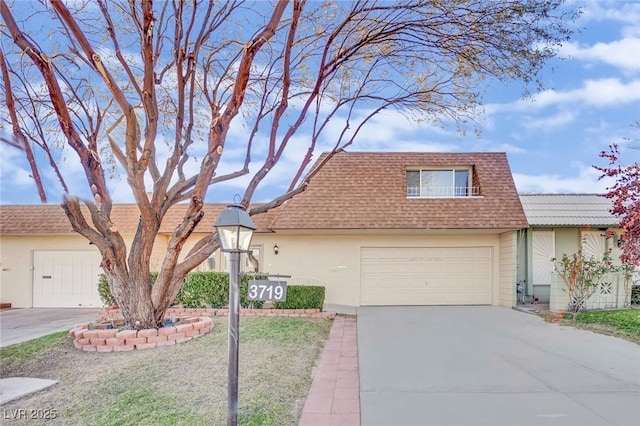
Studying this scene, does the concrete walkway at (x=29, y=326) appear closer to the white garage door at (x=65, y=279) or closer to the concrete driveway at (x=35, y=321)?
the concrete driveway at (x=35, y=321)

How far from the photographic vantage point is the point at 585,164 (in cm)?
1082

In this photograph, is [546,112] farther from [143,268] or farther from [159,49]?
[143,268]

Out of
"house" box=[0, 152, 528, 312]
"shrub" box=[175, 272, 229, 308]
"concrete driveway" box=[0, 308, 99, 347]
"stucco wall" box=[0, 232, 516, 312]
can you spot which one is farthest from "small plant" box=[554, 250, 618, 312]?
"concrete driveway" box=[0, 308, 99, 347]

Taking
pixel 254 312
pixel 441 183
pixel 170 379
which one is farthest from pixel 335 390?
pixel 441 183

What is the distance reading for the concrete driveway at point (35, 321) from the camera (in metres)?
8.81

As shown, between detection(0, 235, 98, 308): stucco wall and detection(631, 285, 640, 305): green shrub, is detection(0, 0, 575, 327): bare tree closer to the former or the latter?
detection(0, 235, 98, 308): stucco wall

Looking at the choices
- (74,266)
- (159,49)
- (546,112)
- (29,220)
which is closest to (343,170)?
(546,112)

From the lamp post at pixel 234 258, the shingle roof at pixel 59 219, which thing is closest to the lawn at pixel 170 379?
the lamp post at pixel 234 258

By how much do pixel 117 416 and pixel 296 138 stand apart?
6619 millimetres

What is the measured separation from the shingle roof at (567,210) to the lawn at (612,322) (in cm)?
361

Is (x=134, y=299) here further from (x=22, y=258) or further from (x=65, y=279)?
(x=22, y=258)

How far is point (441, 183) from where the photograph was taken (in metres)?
14.5

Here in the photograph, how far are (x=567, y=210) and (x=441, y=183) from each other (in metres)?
4.40

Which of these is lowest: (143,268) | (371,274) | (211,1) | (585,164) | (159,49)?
(371,274)
